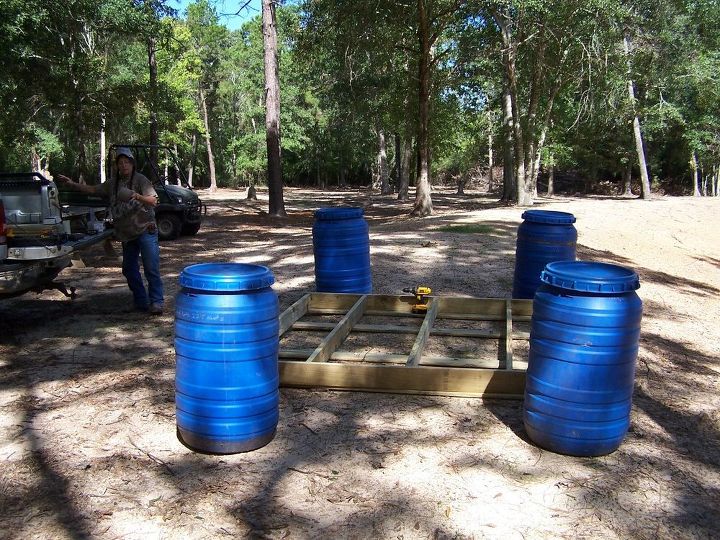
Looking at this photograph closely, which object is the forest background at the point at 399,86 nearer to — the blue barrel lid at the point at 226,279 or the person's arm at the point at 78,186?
the person's arm at the point at 78,186

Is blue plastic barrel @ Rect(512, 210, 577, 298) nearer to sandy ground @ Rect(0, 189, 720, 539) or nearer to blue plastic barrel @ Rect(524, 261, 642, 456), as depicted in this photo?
sandy ground @ Rect(0, 189, 720, 539)

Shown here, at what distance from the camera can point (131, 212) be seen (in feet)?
20.9

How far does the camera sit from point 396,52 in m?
19.8

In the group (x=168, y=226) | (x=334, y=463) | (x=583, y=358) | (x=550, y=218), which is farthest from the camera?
(x=168, y=226)

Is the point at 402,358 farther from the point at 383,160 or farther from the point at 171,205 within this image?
the point at 383,160

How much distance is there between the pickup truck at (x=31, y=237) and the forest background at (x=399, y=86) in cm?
697

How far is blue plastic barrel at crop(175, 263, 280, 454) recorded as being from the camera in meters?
3.42

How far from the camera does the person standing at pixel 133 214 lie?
20.7 ft

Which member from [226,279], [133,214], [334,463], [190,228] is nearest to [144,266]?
[133,214]

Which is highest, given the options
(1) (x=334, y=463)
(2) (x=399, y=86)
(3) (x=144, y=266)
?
(2) (x=399, y=86)

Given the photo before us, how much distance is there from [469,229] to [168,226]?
280 inches

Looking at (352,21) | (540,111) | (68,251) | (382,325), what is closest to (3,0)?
(68,251)

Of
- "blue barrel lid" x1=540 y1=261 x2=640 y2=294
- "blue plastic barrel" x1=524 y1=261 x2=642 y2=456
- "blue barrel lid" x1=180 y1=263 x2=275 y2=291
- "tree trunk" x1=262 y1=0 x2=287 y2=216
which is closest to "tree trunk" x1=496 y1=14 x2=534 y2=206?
"tree trunk" x1=262 y1=0 x2=287 y2=216

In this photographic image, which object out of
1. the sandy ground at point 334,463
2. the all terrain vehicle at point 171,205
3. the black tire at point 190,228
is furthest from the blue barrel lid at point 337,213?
the black tire at point 190,228
